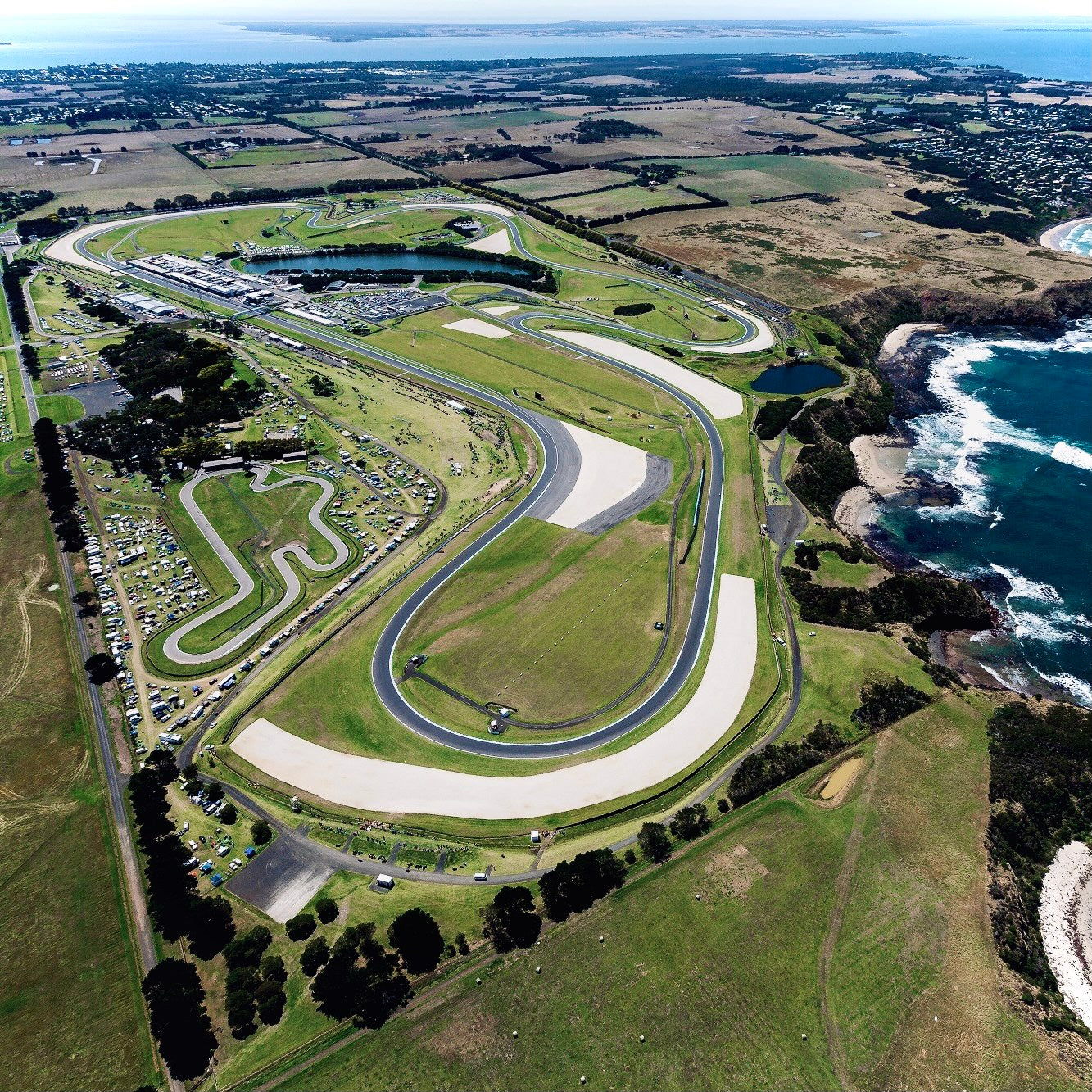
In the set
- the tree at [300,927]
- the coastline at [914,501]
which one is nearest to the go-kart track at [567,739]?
the tree at [300,927]

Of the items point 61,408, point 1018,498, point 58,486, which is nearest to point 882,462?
point 1018,498

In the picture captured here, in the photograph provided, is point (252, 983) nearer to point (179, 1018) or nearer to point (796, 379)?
point (179, 1018)

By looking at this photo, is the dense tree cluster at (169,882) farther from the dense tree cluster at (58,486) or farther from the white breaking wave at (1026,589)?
the white breaking wave at (1026,589)

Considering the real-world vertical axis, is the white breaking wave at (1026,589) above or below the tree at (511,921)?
above

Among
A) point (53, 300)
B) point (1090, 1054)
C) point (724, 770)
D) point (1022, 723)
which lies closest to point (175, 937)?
point (724, 770)

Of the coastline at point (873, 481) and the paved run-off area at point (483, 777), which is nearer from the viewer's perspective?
the paved run-off area at point (483, 777)

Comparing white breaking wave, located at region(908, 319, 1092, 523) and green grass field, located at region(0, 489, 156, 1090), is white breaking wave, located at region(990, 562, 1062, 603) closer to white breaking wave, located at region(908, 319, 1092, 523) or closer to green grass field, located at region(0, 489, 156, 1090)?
white breaking wave, located at region(908, 319, 1092, 523)

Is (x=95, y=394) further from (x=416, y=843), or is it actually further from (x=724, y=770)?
(x=724, y=770)
